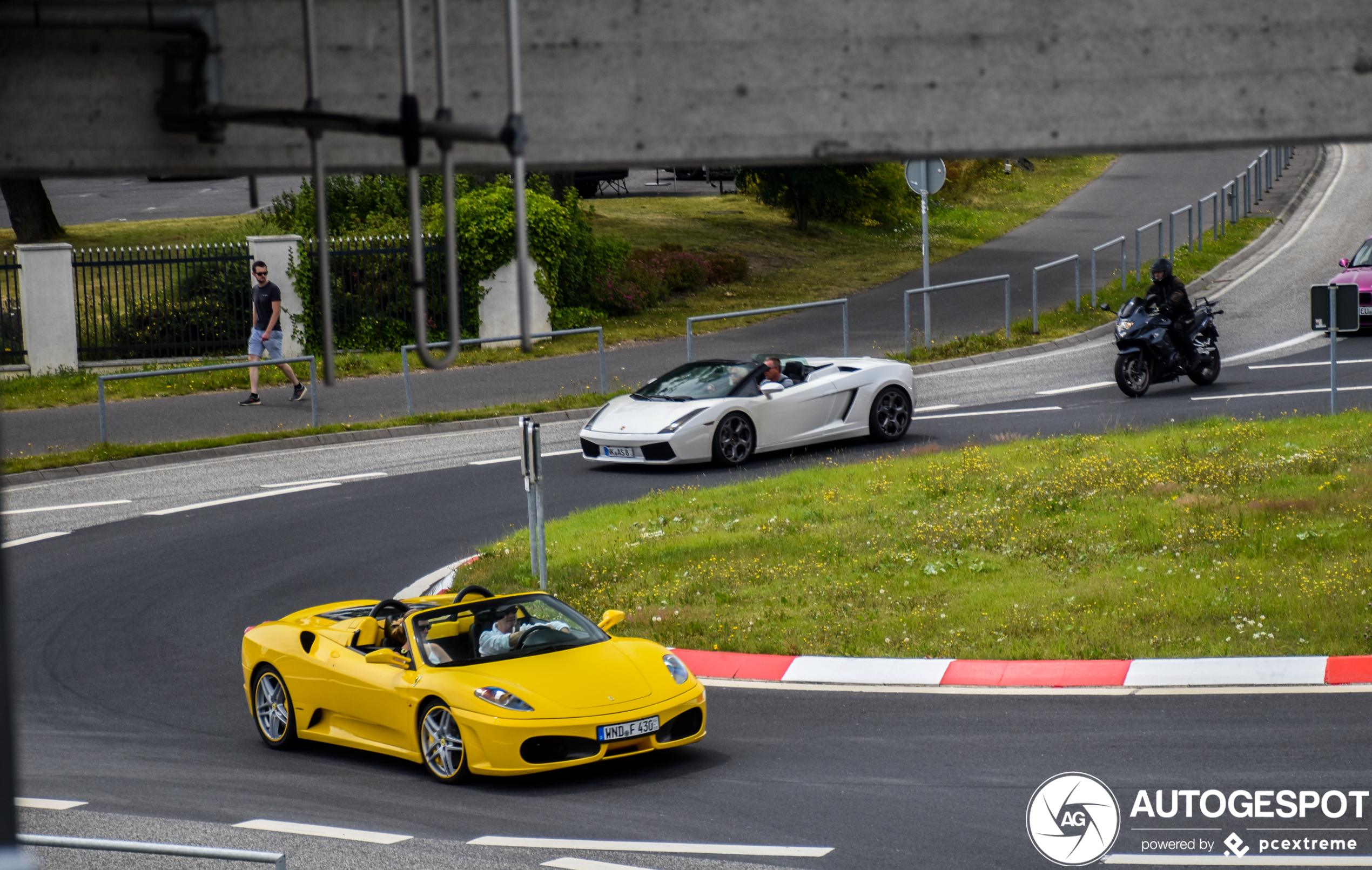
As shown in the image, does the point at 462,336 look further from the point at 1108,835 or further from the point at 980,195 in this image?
the point at 980,195

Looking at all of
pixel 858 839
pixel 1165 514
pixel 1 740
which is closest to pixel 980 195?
pixel 1165 514

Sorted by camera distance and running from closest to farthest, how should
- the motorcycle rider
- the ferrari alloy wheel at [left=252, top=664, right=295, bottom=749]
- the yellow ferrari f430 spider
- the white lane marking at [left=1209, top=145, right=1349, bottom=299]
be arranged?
1. the yellow ferrari f430 spider
2. the ferrari alloy wheel at [left=252, top=664, right=295, bottom=749]
3. the motorcycle rider
4. the white lane marking at [left=1209, top=145, right=1349, bottom=299]

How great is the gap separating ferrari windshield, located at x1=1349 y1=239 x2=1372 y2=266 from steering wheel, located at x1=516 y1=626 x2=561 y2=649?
22.2 metres

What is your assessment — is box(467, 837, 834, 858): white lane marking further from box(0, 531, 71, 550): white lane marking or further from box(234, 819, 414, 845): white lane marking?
box(0, 531, 71, 550): white lane marking

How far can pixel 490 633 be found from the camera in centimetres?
1048

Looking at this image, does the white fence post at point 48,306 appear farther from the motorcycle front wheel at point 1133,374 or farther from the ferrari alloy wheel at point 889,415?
the motorcycle front wheel at point 1133,374

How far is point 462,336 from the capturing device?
3011 centimetres

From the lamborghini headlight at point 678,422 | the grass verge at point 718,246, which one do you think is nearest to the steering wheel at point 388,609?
the lamborghini headlight at point 678,422

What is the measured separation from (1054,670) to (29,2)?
838 centimetres

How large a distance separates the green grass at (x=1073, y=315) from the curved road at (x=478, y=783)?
12527mm

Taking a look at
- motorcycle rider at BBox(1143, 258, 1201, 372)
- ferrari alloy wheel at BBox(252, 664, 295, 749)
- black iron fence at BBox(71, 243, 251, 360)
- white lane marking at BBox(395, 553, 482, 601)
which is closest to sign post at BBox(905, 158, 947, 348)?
motorcycle rider at BBox(1143, 258, 1201, 372)

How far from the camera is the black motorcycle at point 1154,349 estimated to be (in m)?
22.4

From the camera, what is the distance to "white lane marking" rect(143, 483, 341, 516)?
1894 centimetres

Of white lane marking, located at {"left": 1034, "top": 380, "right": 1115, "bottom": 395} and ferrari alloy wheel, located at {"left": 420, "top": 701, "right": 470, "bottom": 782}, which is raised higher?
white lane marking, located at {"left": 1034, "top": 380, "right": 1115, "bottom": 395}
